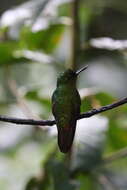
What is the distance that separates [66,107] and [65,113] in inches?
0.8

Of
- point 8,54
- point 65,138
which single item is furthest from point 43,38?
point 65,138

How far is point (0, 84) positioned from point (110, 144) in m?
1.76

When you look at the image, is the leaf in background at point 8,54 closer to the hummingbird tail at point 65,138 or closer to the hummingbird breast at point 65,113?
the hummingbird breast at point 65,113

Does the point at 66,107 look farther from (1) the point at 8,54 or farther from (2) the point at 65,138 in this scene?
(1) the point at 8,54

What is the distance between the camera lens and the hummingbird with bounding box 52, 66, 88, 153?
1.64m

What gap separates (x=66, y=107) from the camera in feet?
5.60

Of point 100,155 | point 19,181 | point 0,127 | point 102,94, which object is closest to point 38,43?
point 102,94

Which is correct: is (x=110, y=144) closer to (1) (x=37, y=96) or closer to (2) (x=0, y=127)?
(1) (x=37, y=96)

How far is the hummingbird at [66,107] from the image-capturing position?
164 cm

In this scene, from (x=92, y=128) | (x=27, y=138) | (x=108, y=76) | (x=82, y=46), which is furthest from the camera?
(x=108, y=76)

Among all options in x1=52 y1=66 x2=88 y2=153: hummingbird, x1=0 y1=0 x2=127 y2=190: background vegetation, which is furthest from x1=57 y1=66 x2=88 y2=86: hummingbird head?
x1=0 y1=0 x2=127 y2=190: background vegetation

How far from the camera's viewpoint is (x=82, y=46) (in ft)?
9.62

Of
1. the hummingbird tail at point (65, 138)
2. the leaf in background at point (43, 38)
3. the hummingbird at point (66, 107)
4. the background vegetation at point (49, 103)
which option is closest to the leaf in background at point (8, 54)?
the background vegetation at point (49, 103)

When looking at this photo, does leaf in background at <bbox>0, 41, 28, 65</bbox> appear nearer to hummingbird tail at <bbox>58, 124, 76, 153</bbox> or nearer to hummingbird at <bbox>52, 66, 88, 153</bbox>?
hummingbird at <bbox>52, 66, 88, 153</bbox>
